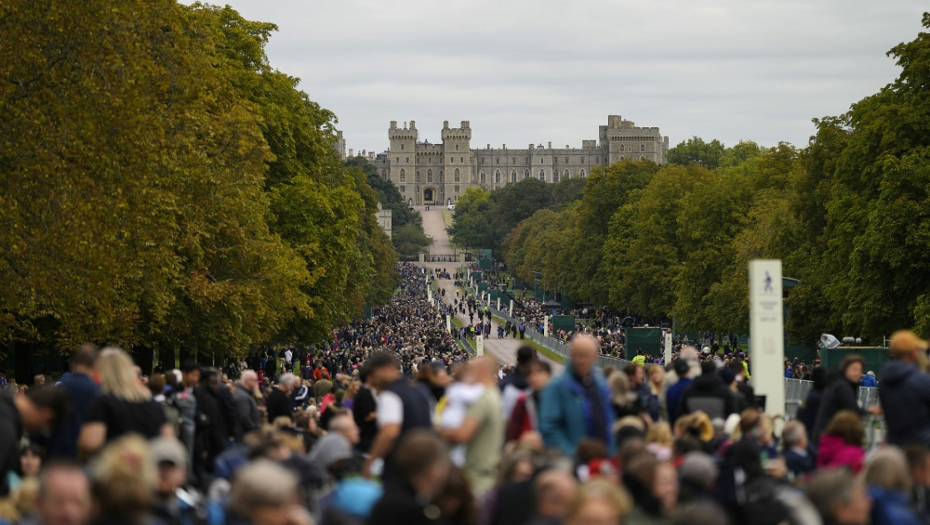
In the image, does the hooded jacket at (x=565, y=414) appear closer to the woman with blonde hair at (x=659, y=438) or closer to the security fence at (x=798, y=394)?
the woman with blonde hair at (x=659, y=438)

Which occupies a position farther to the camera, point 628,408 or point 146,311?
point 146,311

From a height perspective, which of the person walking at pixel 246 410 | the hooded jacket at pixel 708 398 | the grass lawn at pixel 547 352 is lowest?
the grass lawn at pixel 547 352

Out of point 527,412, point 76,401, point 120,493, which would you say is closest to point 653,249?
point 527,412

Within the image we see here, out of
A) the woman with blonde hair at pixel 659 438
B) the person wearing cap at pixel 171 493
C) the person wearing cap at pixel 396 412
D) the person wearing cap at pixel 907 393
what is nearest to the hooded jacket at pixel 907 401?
the person wearing cap at pixel 907 393

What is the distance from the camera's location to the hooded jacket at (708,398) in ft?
46.2

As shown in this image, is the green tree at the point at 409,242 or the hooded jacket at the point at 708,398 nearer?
the hooded jacket at the point at 708,398

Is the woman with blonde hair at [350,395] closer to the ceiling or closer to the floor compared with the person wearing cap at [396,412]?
closer to the floor

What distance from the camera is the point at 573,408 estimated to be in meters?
10.8

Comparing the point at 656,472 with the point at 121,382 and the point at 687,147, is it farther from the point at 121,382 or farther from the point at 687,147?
the point at 687,147

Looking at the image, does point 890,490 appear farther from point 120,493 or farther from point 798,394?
point 798,394

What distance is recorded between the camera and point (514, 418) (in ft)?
37.0

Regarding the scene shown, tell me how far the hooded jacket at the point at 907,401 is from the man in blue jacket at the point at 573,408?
260 centimetres

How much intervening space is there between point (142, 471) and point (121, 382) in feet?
10.7

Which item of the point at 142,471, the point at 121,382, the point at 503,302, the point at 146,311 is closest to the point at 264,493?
the point at 142,471
